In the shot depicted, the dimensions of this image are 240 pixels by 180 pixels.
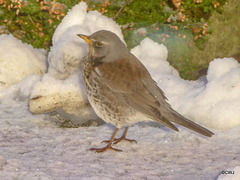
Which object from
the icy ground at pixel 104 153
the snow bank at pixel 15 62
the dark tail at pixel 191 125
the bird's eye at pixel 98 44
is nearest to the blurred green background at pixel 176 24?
the snow bank at pixel 15 62

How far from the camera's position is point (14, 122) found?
5840 mm

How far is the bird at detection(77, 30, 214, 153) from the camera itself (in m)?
4.93

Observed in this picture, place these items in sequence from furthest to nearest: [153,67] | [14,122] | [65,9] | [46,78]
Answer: [65,9], [153,67], [46,78], [14,122]

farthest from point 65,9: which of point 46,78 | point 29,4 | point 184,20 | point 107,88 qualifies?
point 107,88

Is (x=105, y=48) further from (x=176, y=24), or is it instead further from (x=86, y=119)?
(x=176, y=24)

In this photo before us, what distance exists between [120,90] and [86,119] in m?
1.53

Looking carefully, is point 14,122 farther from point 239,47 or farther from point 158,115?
point 239,47

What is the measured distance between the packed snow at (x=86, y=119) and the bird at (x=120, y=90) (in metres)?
0.44

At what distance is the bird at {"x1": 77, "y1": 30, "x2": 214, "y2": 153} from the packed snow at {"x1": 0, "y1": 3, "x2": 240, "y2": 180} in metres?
0.44

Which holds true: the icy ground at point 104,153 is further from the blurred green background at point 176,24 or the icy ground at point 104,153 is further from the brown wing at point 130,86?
the blurred green background at point 176,24

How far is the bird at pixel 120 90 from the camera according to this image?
4.93m

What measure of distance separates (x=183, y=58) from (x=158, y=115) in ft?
8.94

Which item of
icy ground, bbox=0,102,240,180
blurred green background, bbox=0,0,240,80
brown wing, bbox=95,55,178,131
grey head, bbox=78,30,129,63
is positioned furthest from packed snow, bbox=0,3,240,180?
grey head, bbox=78,30,129,63

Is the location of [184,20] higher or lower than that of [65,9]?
higher
